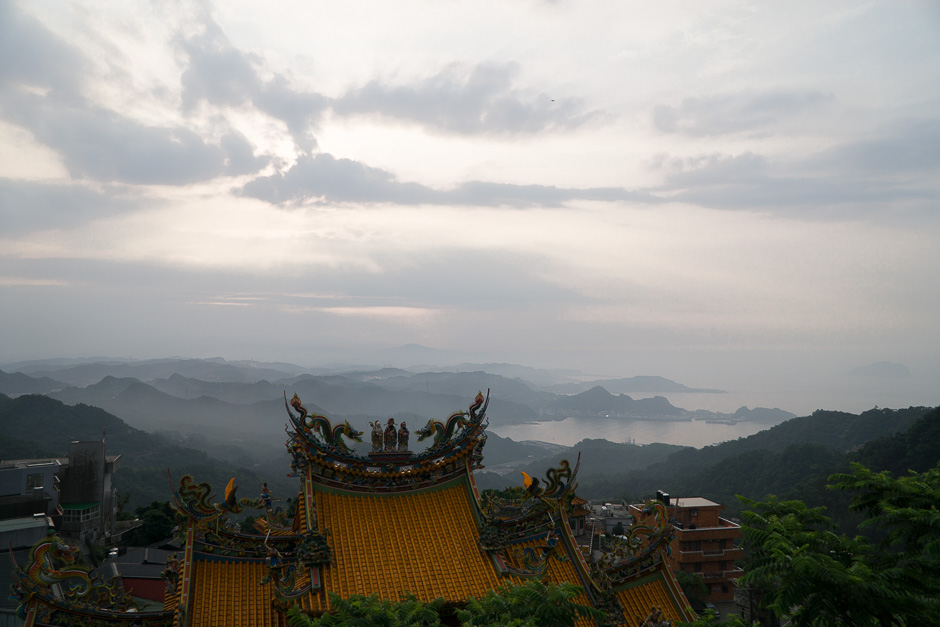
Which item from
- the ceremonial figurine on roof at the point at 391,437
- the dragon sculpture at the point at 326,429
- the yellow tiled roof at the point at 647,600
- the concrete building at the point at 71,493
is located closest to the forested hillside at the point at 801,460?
the yellow tiled roof at the point at 647,600

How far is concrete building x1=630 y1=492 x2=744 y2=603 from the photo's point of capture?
35.0 m

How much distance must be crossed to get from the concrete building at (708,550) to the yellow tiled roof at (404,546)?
28.5 metres

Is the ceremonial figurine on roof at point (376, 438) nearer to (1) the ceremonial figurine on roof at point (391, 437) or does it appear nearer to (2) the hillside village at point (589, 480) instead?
(1) the ceremonial figurine on roof at point (391, 437)

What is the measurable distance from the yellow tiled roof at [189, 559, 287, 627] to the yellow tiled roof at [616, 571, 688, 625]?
5.91m

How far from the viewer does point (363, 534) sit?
33.2ft

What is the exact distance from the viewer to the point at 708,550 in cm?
3547

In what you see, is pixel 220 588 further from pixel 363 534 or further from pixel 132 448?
pixel 132 448

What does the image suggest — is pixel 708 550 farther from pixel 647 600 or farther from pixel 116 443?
pixel 116 443

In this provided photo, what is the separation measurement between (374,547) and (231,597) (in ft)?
8.05

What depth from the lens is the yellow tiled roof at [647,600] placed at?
387 inches

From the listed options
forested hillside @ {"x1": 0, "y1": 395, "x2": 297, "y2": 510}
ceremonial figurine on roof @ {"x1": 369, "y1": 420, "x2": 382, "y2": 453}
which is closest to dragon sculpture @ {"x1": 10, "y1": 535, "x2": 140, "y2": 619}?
ceremonial figurine on roof @ {"x1": 369, "y1": 420, "x2": 382, "y2": 453}

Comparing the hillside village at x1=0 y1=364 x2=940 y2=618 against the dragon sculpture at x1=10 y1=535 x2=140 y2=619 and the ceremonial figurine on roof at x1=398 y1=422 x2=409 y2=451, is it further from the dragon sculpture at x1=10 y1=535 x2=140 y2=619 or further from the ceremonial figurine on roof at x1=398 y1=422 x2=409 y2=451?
the ceremonial figurine on roof at x1=398 y1=422 x2=409 y2=451

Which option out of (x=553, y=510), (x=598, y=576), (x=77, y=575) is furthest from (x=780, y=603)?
(x=77, y=575)

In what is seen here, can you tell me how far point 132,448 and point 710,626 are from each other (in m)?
99.7
